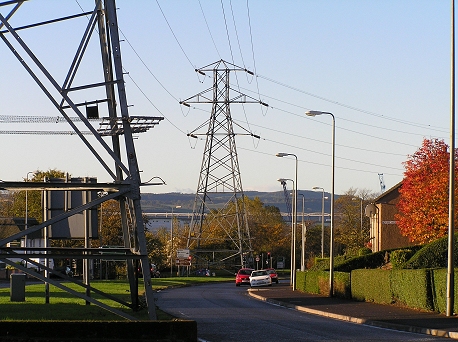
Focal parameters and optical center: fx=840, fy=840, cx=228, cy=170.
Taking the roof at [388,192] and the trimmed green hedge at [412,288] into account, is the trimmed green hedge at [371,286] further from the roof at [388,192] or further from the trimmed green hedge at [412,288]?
the roof at [388,192]

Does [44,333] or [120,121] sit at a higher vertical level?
[120,121]

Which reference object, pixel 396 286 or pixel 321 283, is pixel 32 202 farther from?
pixel 396 286

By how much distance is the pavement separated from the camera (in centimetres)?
2165

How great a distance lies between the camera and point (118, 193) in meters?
18.7

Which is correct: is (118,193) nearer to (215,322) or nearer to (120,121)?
(120,121)

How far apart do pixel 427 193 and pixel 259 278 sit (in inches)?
711

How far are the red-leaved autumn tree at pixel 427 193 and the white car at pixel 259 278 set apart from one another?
14200 millimetres

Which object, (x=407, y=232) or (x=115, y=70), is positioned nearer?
(x=115, y=70)

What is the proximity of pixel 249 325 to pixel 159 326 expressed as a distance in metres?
8.24

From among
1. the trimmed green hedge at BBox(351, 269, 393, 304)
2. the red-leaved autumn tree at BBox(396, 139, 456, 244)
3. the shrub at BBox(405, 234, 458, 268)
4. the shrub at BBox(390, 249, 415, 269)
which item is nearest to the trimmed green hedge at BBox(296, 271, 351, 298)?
the trimmed green hedge at BBox(351, 269, 393, 304)

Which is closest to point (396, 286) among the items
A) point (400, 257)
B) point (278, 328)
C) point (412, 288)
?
point (412, 288)

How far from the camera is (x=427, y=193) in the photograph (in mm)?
48781

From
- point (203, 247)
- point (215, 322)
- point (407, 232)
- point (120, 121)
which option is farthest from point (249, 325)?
point (203, 247)

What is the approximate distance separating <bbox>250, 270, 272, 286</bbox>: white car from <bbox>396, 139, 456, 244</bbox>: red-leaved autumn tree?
14.2 metres
